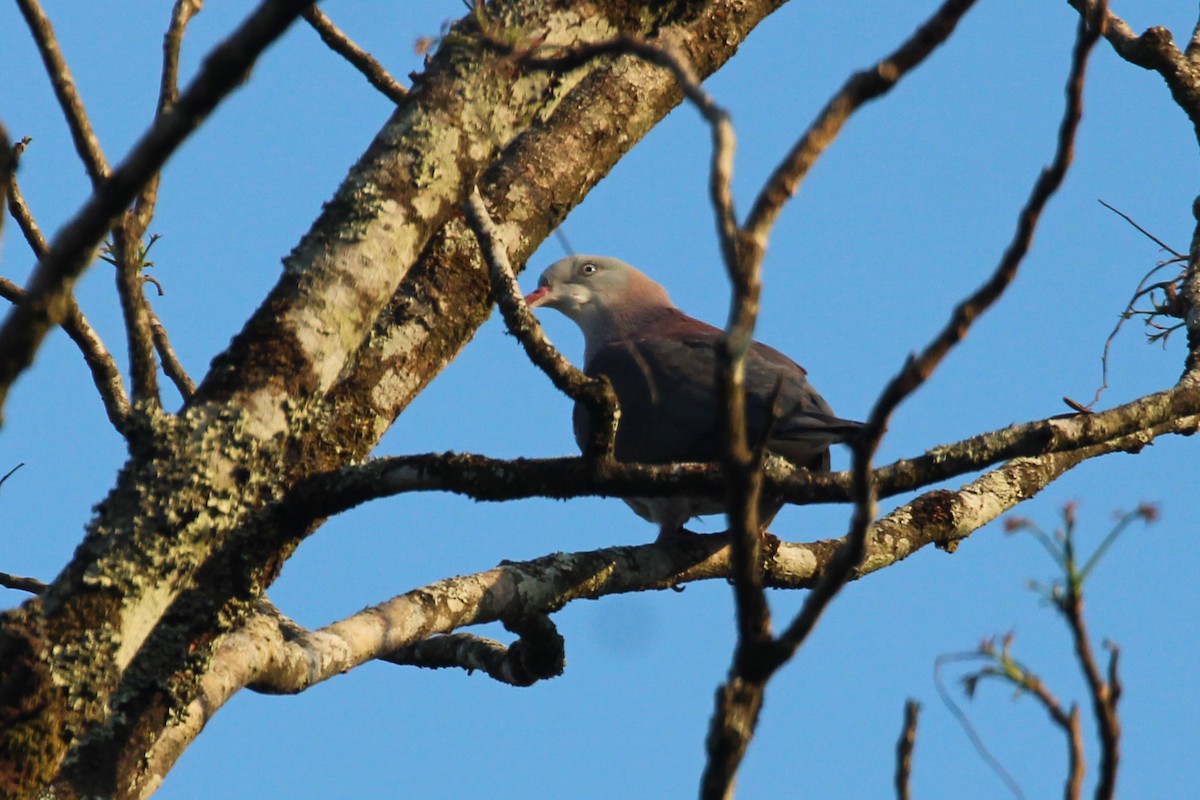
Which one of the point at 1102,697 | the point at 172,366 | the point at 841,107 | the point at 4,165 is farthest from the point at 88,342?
the point at 1102,697

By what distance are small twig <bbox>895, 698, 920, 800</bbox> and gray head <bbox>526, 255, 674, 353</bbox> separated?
4.65 meters

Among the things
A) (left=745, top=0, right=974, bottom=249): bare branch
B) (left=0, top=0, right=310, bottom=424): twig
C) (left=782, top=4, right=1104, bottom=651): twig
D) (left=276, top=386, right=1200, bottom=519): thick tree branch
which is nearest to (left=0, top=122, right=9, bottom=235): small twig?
(left=0, top=0, right=310, bottom=424): twig

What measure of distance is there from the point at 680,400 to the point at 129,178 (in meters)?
3.50

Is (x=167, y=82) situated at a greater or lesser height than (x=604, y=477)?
greater

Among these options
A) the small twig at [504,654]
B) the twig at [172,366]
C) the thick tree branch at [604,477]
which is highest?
the twig at [172,366]

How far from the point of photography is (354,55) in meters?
3.37

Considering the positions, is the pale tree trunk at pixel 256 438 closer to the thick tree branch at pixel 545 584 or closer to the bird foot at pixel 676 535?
the thick tree branch at pixel 545 584

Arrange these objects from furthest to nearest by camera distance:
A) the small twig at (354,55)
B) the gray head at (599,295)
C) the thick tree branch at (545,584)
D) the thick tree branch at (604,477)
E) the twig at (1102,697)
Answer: the gray head at (599,295) < the small twig at (354,55) < the thick tree branch at (545,584) < the thick tree branch at (604,477) < the twig at (1102,697)

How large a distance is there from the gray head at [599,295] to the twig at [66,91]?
12.9ft

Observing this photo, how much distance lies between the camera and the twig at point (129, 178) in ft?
4.49

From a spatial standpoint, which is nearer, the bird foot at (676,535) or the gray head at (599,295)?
the bird foot at (676,535)

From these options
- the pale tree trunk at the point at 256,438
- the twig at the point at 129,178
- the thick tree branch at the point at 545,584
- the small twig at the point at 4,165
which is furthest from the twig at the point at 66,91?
the thick tree branch at the point at 545,584

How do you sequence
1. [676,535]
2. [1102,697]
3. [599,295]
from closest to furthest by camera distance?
[1102,697] → [676,535] → [599,295]

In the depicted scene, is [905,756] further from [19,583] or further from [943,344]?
[19,583]
